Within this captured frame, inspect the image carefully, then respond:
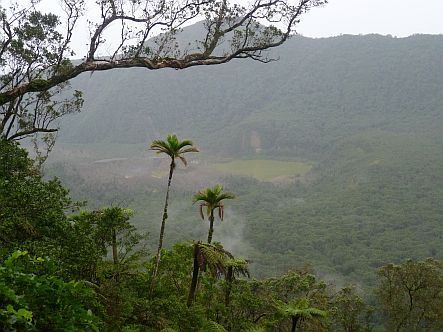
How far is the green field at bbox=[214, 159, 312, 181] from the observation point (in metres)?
130

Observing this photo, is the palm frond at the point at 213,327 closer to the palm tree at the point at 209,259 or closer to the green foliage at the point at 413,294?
the palm tree at the point at 209,259

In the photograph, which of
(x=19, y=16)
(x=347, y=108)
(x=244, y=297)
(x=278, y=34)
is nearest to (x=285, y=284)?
(x=244, y=297)

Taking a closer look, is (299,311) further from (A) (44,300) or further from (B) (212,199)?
(A) (44,300)

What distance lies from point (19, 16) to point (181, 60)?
480cm

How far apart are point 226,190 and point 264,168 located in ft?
86.5

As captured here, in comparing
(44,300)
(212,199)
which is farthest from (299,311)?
(44,300)

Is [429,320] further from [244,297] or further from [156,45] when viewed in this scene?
[156,45]

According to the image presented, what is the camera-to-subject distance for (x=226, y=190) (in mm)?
113750

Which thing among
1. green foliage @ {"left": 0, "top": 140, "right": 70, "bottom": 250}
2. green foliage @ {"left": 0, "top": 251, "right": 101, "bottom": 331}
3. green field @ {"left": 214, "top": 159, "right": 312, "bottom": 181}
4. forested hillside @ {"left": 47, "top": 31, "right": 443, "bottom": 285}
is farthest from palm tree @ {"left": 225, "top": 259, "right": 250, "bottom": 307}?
green field @ {"left": 214, "top": 159, "right": 312, "bottom": 181}

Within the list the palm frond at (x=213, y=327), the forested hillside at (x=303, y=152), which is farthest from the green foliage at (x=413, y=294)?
the forested hillside at (x=303, y=152)

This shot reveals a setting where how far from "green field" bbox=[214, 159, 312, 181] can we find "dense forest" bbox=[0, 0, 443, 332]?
0.80 meters

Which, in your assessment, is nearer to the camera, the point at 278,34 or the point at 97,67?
the point at 97,67

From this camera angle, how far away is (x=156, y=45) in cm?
1134

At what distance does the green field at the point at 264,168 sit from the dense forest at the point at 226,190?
2.62 feet
